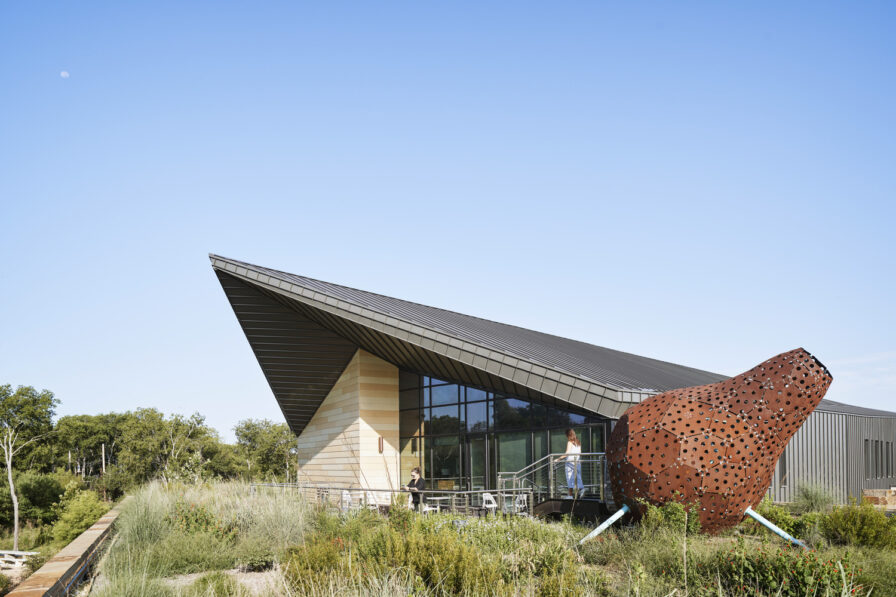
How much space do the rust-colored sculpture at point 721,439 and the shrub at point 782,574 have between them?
1.85 meters

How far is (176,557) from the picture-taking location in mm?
9219

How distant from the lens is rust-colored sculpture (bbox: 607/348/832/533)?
8.41 m

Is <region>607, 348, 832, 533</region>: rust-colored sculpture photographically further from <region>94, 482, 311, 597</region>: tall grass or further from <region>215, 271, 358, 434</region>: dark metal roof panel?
<region>215, 271, 358, 434</region>: dark metal roof panel

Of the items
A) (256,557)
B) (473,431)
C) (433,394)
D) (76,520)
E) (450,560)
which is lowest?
(76,520)

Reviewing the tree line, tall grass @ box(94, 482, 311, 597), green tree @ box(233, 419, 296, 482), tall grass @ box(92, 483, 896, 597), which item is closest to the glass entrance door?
tall grass @ box(94, 482, 311, 597)

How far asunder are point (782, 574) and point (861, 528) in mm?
3948

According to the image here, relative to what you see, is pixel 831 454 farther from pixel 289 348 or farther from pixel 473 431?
pixel 289 348

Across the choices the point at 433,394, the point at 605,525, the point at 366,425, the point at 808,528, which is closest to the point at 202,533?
the point at 605,525

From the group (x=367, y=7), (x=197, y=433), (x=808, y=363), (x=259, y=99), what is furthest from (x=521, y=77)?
(x=197, y=433)

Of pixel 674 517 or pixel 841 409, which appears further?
pixel 841 409

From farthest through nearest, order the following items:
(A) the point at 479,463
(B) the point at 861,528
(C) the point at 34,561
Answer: (C) the point at 34,561 → (A) the point at 479,463 → (B) the point at 861,528

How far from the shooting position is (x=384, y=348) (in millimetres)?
20984

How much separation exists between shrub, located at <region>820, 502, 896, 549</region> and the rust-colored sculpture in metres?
1.33

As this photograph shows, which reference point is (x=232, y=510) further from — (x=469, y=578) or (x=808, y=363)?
(x=808, y=363)
